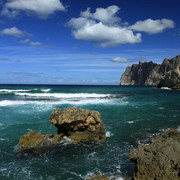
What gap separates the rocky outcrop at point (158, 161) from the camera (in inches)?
191

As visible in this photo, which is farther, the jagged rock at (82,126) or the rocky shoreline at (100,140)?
the jagged rock at (82,126)

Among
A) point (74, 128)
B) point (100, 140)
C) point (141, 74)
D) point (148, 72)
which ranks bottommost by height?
point (100, 140)

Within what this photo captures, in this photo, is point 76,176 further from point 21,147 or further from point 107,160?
point 21,147

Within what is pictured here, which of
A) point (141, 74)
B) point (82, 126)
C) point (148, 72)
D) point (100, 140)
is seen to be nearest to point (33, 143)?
point (82, 126)

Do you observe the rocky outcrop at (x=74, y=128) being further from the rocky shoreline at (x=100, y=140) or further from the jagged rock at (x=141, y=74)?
the jagged rock at (x=141, y=74)

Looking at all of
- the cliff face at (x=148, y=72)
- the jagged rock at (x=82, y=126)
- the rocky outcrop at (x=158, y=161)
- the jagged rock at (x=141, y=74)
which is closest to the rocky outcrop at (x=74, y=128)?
the jagged rock at (x=82, y=126)

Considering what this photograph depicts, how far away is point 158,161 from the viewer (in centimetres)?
511

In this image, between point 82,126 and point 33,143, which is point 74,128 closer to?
point 82,126

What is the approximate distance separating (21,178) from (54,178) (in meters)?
1.18

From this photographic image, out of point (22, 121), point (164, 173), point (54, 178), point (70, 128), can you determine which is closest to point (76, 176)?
point (54, 178)

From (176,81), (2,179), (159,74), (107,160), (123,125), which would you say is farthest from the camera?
(159,74)

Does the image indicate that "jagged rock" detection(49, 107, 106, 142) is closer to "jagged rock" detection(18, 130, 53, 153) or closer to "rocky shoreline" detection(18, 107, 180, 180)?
"rocky shoreline" detection(18, 107, 180, 180)

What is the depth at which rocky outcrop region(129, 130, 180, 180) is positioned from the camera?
4859mm

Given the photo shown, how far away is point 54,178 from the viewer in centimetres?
635
